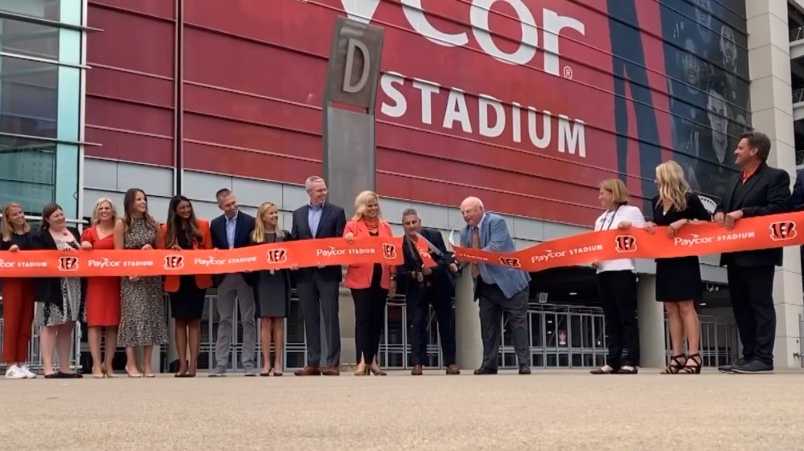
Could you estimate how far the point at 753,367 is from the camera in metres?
7.96

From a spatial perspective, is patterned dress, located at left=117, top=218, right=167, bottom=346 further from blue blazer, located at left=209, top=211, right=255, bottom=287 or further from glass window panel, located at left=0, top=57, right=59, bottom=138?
glass window panel, located at left=0, top=57, right=59, bottom=138

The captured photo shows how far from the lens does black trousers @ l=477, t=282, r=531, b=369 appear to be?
32.4ft

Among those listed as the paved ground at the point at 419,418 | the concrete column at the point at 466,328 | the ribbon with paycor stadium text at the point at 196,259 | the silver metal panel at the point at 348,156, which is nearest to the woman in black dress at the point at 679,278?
the paved ground at the point at 419,418

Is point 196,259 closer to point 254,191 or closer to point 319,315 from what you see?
point 319,315

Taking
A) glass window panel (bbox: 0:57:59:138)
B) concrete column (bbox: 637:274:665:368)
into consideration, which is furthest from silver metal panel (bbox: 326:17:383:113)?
concrete column (bbox: 637:274:665:368)

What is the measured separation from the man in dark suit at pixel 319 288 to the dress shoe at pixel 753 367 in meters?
3.72

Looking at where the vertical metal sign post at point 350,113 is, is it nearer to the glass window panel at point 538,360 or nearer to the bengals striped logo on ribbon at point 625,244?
the bengals striped logo on ribbon at point 625,244

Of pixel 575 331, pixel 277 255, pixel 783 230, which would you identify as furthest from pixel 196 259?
pixel 575 331

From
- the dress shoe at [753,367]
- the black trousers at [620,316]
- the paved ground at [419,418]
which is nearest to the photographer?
the paved ground at [419,418]

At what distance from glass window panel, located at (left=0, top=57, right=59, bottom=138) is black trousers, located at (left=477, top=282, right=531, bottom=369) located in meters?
9.89

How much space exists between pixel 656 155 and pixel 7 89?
21216mm

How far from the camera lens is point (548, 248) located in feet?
34.7

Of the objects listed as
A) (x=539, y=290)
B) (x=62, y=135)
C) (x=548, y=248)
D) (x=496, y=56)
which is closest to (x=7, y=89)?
(x=62, y=135)

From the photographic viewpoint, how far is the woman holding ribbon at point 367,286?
10008 millimetres
